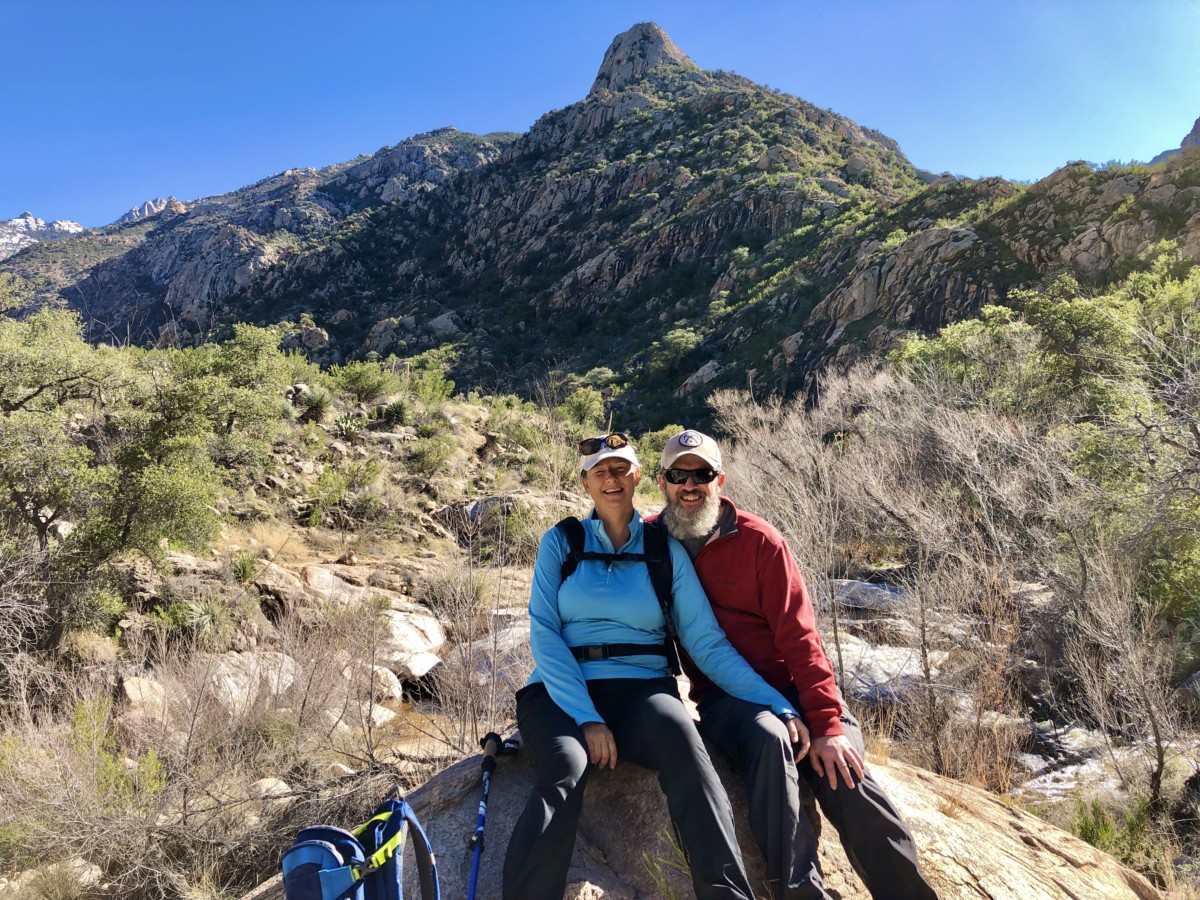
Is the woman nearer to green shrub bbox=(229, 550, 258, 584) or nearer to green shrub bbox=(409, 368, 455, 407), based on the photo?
green shrub bbox=(229, 550, 258, 584)

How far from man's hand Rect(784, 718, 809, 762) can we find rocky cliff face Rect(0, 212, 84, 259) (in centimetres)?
13913

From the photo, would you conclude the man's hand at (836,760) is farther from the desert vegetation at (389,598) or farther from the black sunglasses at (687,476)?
the desert vegetation at (389,598)

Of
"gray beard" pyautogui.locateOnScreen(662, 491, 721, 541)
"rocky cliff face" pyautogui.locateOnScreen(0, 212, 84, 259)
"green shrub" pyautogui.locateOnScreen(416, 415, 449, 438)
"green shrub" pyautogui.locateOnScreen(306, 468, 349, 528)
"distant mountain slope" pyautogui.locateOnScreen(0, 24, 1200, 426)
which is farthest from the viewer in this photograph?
"rocky cliff face" pyautogui.locateOnScreen(0, 212, 84, 259)

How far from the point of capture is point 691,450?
2820 millimetres

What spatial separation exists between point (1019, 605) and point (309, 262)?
61407mm

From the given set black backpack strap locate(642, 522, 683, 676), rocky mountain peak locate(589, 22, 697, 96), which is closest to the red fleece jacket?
black backpack strap locate(642, 522, 683, 676)

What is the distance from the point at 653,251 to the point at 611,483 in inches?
1771

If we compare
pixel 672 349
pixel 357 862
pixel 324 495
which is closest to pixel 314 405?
pixel 324 495

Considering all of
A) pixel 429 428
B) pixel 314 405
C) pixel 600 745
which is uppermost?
pixel 314 405

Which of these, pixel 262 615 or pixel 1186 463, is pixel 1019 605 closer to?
pixel 1186 463

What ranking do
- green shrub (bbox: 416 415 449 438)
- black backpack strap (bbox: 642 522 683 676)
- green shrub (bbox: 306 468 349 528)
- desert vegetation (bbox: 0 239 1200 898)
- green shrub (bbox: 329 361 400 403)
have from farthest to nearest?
1. green shrub (bbox: 329 361 400 403)
2. green shrub (bbox: 416 415 449 438)
3. green shrub (bbox: 306 468 349 528)
4. desert vegetation (bbox: 0 239 1200 898)
5. black backpack strap (bbox: 642 522 683 676)

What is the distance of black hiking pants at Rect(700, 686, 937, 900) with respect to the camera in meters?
2.00

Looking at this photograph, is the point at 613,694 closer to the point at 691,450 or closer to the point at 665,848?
the point at 665,848

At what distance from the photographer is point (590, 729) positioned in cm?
233
